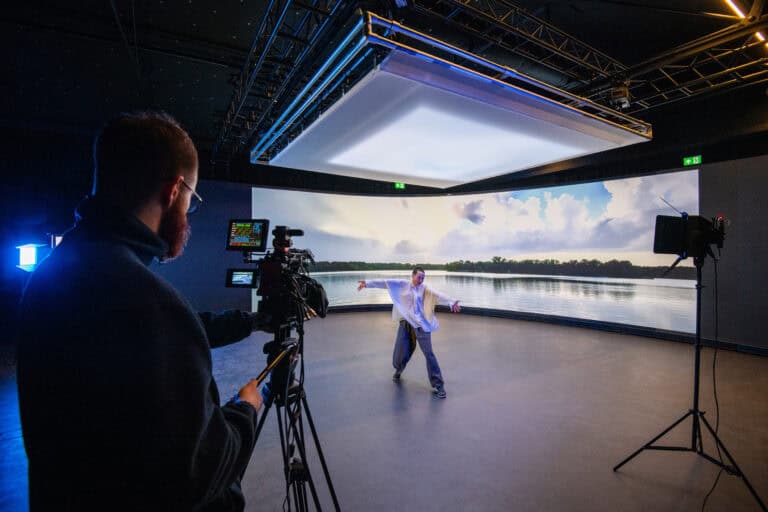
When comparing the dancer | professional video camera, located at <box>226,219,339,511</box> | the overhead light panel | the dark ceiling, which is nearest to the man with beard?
professional video camera, located at <box>226,219,339,511</box>

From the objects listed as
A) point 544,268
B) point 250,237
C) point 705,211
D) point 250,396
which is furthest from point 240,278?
point 544,268

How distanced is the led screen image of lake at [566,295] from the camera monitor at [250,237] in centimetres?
388

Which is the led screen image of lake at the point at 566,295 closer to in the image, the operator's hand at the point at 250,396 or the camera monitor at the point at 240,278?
the camera monitor at the point at 240,278

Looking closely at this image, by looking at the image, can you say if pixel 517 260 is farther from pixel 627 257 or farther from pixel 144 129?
pixel 144 129

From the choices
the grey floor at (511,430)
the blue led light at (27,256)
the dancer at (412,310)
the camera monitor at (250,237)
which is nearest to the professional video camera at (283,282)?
the camera monitor at (250,237)

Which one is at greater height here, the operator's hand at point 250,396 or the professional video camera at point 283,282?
the professional video camera at point 283,282

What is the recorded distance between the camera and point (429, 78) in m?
3.21

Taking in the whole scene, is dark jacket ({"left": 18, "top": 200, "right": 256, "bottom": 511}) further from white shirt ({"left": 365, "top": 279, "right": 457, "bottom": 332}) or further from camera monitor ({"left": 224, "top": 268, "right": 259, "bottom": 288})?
white shirt ({"left": 365, "top": 279, "right": 457, "bottom": 332})

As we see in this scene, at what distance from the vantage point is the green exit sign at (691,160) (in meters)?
5.72

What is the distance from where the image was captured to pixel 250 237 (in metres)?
2.00

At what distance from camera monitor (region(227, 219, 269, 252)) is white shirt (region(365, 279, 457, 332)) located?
2.36 meters

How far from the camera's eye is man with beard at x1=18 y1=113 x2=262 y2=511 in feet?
2.11

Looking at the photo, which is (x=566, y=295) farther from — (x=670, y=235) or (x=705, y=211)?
(x=670, y=235)

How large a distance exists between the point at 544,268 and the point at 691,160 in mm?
3536
